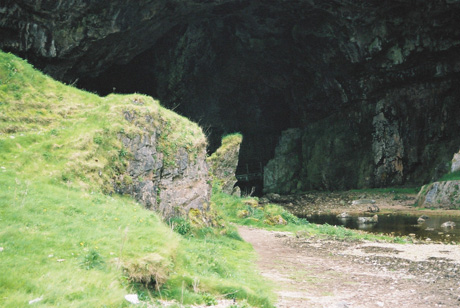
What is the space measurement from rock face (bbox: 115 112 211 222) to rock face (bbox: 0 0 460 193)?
1872 cm

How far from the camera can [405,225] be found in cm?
2680

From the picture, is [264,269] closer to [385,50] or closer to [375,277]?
[375,277]

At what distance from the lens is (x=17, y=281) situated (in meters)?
6.89

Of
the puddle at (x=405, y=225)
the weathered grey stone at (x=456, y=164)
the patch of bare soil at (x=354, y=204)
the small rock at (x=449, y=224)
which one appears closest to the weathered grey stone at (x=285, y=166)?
the patch of bare soil at (x=354, y=204)

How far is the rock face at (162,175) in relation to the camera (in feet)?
56.0

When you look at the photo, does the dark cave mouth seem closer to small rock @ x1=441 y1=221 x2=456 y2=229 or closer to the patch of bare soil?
the patch of bare soil

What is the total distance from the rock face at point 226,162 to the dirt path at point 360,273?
17358 mm

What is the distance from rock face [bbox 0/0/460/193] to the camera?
114ft

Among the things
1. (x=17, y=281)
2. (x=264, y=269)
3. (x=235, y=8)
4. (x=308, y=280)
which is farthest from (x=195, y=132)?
(x=235, y=8)

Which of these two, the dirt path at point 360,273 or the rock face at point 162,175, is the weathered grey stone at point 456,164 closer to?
the dirt path at point 360,273

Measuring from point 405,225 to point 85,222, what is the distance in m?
23.2

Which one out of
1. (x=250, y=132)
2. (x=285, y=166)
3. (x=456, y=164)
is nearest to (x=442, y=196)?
(x=456, y=164)

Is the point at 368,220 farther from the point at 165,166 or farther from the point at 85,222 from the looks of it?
the point at 85,222

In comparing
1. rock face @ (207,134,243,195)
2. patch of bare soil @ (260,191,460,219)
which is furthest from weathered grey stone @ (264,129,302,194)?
rock face @ (207,134,243,195)
